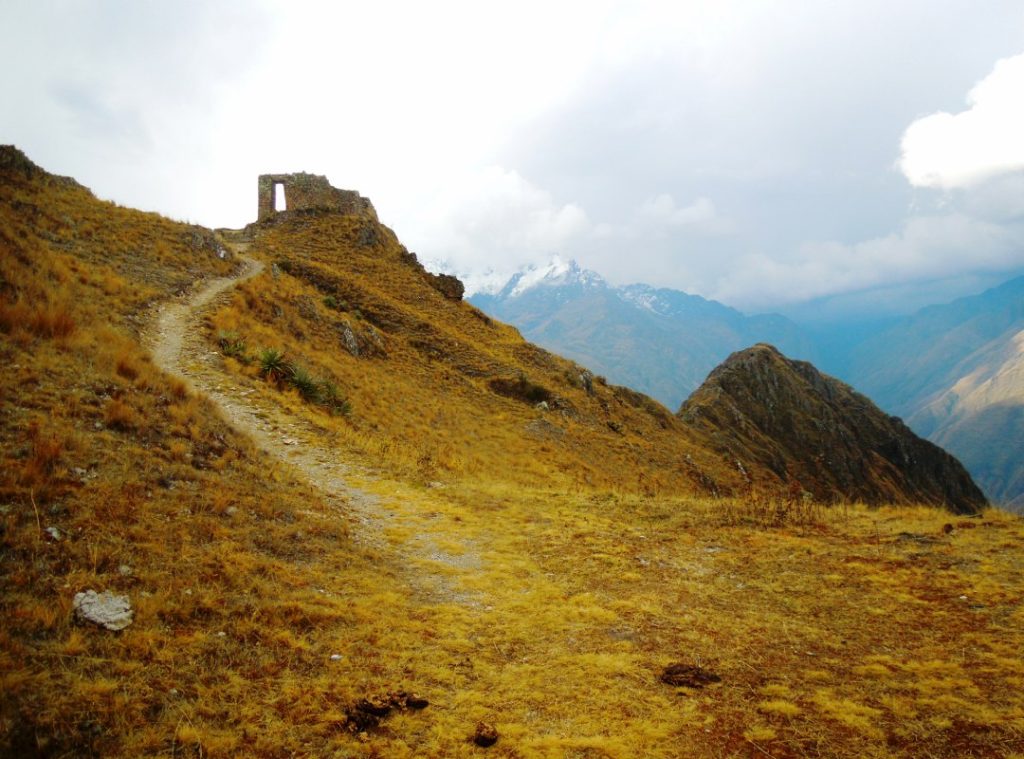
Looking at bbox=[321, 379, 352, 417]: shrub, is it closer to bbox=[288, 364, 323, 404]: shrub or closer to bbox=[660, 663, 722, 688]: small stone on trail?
bbox=[288, 364, 323, 404]: shrub

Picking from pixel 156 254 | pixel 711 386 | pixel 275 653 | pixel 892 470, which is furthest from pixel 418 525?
pixel 892 470

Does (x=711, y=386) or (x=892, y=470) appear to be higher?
(x=711, y=386)

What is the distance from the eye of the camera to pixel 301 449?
14.2m

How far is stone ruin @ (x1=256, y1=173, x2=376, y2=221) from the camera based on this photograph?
46.2m

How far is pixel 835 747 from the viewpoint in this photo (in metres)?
5.03

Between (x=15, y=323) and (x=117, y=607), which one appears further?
(x=15, y=323)

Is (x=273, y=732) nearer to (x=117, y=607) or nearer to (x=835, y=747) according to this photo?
(x=117, y=607)

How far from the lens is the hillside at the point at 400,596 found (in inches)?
195

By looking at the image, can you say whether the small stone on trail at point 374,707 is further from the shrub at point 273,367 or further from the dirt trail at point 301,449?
the shrub at point 273,367

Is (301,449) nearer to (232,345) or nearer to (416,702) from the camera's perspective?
(232,345)

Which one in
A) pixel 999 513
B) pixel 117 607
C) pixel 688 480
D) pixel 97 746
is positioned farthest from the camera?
pixel 688 480

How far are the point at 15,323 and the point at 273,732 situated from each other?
34.7 ft

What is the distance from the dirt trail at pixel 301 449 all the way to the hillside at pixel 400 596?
3.3 inches

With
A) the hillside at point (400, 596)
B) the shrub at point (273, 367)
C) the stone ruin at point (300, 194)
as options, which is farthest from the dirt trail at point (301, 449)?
the stone ruin at point (300, 194)
